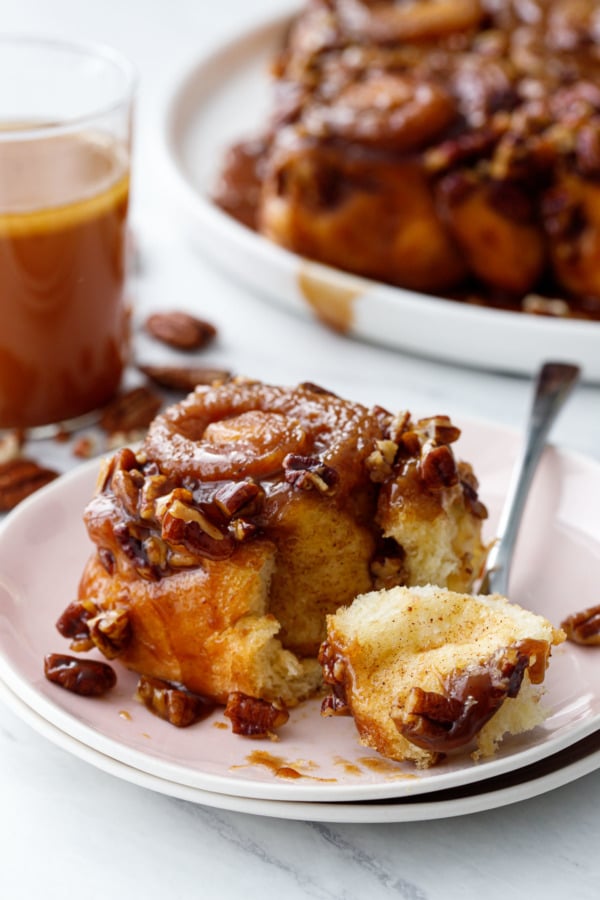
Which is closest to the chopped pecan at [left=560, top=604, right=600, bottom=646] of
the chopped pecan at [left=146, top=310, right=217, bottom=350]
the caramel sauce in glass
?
the caramel sauce in glass

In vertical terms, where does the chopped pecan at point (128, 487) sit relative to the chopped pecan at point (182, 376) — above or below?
above

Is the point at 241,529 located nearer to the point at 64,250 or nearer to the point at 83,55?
the point at 64,250

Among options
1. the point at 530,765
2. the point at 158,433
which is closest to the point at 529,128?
the point at 158,433

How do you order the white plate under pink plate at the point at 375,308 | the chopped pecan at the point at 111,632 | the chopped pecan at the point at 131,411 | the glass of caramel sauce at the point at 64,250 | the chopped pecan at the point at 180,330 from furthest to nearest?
the chopped pecan at the point at 180,330 < the white plate under pink plate at the point at 375,308 < the chopped pecan at the point at 131,411 < the glass of caramel sauce at the point at 64,250 < the chopped pecan at the point at 111,632

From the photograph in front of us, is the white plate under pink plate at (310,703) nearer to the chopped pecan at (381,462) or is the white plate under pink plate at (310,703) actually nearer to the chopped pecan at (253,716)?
the chopped pecan at (253,716)

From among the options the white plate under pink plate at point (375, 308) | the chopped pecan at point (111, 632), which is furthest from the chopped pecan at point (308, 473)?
the white plate under pink plate at point (375, 308)

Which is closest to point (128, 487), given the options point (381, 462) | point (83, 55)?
point (381, 462)

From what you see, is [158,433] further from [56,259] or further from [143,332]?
[143,332]
